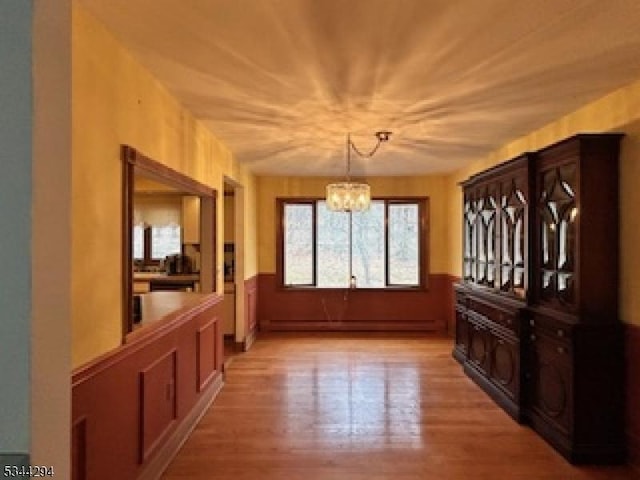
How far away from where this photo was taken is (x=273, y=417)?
4.36 m

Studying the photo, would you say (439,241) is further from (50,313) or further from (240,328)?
(50,313)

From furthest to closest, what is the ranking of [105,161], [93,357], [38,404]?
[105,161], [93,357], [38,404]

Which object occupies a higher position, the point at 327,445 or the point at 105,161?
the point at 105,161

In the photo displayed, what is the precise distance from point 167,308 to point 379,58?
232 cm

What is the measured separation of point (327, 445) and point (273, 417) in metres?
0.74

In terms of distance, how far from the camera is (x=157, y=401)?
3.36 m

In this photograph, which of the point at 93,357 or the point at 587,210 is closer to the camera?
the point at 93,357

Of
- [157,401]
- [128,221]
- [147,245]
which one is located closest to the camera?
[128,221]

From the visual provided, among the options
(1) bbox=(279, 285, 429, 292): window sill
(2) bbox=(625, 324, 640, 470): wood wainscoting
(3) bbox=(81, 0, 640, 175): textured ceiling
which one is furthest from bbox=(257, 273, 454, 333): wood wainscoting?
(2) bbox=(625, 324, 640, 470): wood wainscoting

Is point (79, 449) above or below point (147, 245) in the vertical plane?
below

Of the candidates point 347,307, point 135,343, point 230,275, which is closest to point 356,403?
point 135,343

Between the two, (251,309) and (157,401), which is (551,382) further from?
(251,309)

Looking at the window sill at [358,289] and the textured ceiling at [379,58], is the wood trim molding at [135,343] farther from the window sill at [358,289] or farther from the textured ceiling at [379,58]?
the window sill at [358,289]

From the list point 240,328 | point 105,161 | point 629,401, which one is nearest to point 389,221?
point 240,328
